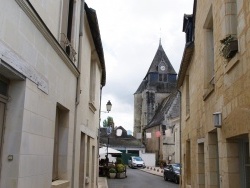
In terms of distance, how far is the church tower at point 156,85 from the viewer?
2430 inches

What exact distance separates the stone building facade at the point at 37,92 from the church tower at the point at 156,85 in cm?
5378

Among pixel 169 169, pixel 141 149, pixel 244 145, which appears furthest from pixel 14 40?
pixel 141 149

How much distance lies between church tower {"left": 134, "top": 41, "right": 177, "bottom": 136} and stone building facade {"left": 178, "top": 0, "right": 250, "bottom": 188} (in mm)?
52127

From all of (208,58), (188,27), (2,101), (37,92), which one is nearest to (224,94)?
(208,58)

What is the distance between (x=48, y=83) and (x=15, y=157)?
65.8 inches

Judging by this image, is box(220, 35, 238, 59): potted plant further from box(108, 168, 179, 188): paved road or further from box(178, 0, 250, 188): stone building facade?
box(108, 168, 179, 188): paved road

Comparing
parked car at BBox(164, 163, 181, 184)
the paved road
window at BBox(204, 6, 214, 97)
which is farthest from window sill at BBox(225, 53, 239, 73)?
parked car at BBox(164, 163, 181, 184)

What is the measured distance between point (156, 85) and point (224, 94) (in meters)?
56.6

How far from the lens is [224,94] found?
19.5 ft

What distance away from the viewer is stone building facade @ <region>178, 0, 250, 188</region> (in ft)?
15.9

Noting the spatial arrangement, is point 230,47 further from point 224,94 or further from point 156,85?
point 156,85

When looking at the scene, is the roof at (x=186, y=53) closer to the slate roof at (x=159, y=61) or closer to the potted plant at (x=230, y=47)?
the potted plant at (x=230, y=47)

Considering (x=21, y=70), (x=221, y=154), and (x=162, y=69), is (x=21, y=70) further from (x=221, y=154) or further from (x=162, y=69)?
(x=162, y=69)

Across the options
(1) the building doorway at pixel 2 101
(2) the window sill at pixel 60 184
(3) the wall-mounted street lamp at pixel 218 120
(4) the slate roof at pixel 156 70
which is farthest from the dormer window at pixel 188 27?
(4) the slate roof at pixel 156 70
